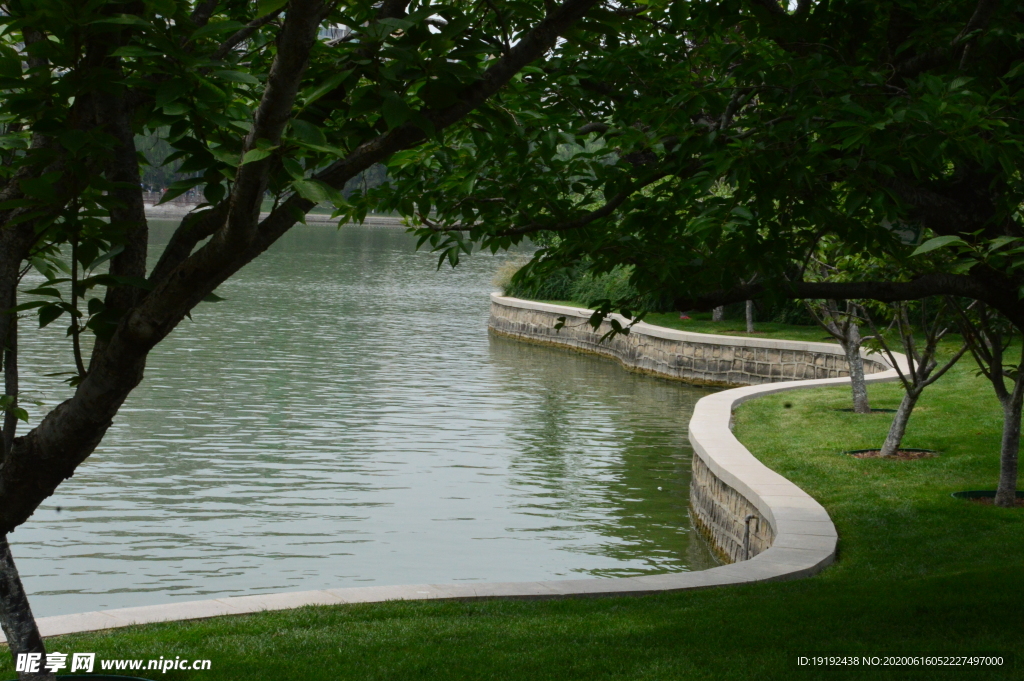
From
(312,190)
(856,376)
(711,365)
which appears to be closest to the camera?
(312,190)

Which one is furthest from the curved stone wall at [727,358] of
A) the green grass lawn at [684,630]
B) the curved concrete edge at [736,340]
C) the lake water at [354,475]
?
the green grass lawn at [684,630]

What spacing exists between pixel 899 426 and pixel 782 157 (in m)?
8.11

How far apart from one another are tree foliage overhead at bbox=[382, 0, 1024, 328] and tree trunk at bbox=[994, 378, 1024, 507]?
3.77m

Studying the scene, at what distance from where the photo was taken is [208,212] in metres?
3.16

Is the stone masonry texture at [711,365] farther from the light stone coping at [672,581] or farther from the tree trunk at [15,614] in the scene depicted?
the tree trunk at [15,614]

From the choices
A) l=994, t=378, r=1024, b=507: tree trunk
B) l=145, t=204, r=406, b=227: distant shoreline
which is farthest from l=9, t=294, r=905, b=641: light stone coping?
l=145, t=204, r=406, b=227: distant shoreline

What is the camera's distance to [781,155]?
550 centimetres

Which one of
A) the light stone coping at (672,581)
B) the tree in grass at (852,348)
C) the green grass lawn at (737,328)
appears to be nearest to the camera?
the light stone coping at (672,581)


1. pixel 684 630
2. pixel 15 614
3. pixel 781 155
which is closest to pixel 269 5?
pixel 15 614

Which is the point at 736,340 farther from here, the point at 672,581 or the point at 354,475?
the point at 672,581

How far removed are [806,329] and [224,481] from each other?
701 inches

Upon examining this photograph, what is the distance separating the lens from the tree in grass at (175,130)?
2727 millimetres

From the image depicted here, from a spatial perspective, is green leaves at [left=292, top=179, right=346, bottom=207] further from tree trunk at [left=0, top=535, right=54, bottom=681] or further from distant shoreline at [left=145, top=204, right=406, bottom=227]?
distant shoreline at [left=145, top=204, right=406, bottom=227]

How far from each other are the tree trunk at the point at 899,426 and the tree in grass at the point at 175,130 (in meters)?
10.3
